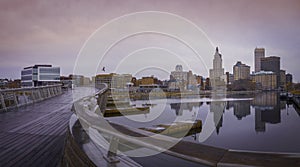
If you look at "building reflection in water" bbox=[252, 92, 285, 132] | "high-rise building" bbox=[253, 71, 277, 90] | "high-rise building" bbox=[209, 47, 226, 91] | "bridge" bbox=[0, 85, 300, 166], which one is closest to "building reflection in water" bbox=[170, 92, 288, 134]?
"building reflection in water" bbox=[252, 92, 285, 132]

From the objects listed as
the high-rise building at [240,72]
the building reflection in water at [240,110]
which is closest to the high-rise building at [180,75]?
the building reflection in water at [240,110]

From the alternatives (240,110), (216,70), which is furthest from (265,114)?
(216,70)

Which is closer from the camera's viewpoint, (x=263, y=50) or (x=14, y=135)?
(x=14, y=135)

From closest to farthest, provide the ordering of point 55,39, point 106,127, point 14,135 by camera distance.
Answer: point 106,127
point 14,135
point 55,39

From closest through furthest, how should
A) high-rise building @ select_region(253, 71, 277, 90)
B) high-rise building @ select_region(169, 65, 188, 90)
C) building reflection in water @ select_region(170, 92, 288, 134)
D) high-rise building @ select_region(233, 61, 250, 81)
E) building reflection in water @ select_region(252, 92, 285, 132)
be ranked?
high-rise building @ select_region(169, 65, 188, 90)
building reflection in water @ select_region(252, 92, 285, 132)
building reflection in water @ select_region(170, 92, 288, 134)
high-rise building @ select_region(253, 71, 277, 90)
high-rise building @ select_region(233, 61, 250, 81)

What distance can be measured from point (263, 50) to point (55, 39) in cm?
17997

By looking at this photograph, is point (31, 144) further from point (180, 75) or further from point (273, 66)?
point (273, 66)

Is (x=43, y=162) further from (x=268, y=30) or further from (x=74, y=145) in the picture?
(x=268, y=30)

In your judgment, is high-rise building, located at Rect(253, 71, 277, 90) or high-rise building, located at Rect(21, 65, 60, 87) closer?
high-rise building, located at Rect(21, 65, 60, 87)

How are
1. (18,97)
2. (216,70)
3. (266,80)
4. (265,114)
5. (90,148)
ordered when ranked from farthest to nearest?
(266,80), (265,114), (216,70), (18,97), (90,148)

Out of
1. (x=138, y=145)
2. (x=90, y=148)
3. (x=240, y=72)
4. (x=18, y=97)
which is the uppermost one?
(x=240, y=72)

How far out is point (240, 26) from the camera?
29.8m

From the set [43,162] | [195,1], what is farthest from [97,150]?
[195,1]

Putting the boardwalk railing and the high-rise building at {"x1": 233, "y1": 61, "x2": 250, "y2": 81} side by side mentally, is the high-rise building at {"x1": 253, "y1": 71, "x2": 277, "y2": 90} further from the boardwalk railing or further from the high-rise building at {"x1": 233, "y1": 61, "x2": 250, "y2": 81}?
the boardwalk railing
